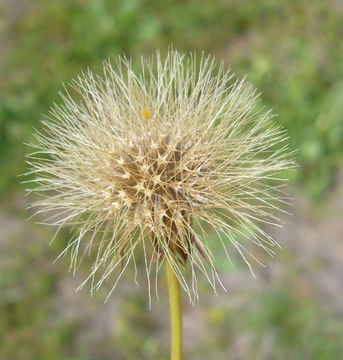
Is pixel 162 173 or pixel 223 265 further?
pixel 223 265

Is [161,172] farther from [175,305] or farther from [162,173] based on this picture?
[175,305]

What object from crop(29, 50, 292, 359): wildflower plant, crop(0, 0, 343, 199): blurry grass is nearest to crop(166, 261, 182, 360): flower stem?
crop(29, 50, 292, 359): wildflower plant

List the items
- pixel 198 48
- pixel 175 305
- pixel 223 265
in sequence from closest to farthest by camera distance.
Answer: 1. pixel 175 305
2. pixel 223 265
3. pixel 198 48

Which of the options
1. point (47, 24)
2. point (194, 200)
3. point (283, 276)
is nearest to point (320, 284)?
point (283, 276)

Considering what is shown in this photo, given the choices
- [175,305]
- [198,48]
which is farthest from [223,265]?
[198,48]

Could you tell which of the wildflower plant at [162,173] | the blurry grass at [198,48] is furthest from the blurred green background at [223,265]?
the wildflower plant at [162,173]

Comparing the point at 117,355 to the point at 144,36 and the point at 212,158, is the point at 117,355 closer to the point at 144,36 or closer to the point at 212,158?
the point at 212,158

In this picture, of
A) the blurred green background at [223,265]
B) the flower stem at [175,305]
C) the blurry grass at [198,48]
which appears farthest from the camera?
the blurry grass at [198,48]

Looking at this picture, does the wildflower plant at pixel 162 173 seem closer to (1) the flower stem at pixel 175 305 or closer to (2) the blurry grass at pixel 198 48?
(1) the flower stem at pixel 175 305
